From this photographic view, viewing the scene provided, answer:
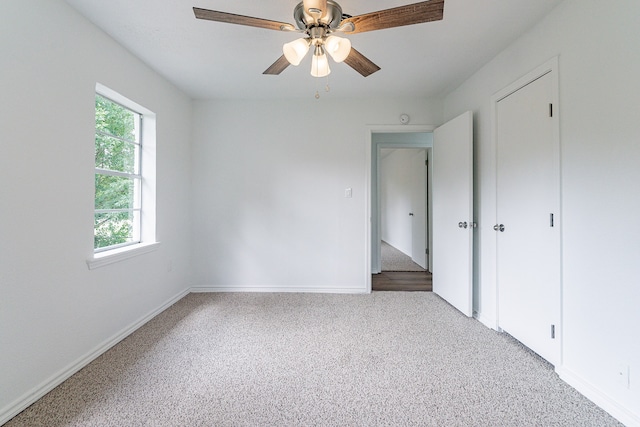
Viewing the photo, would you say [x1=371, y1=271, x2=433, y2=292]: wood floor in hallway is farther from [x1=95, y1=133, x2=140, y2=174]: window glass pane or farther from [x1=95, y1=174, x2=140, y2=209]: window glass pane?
[x1=95, y1=133, x2=140, y2=174]: window glass pane

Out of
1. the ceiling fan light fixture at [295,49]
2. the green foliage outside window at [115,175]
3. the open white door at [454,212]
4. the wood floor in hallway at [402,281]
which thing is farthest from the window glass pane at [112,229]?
the open white door at [454,212]

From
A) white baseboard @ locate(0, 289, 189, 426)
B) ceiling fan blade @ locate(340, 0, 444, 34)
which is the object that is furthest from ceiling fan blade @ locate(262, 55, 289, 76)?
white baseboard @ locate(0, 289, 189, 426)

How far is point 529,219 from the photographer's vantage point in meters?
2.01

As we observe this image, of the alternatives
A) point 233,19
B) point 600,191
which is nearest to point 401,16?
point 233,19

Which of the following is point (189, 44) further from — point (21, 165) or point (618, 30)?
point (618, 30)

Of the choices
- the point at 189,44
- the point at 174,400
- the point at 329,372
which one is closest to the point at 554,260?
the point at 329,372

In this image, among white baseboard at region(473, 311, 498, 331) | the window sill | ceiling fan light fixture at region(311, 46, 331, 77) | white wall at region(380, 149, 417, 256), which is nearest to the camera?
ceiling fan light fixture at region(311, 46, 331, 77)

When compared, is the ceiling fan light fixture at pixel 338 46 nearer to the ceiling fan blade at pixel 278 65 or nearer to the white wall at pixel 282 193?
the ceiling fan blade at pixel 278 65

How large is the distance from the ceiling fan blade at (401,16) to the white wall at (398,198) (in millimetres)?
4461

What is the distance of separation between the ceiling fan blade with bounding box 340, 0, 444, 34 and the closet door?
1.16 meters

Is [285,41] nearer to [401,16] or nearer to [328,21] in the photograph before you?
[328,21]

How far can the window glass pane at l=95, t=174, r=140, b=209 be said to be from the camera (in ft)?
7.18

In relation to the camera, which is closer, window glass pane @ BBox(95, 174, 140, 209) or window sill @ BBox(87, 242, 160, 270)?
window sill @ BBox(87, 242, 160, 270)

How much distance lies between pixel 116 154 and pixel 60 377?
5.63 ft
